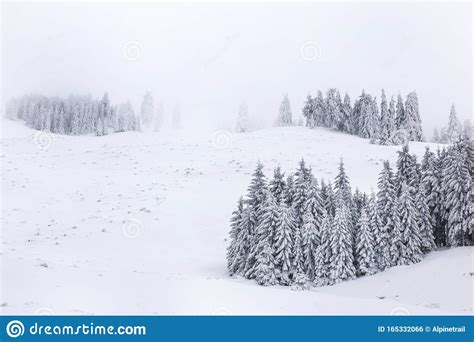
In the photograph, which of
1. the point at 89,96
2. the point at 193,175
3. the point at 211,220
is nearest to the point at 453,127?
the point at 193,175

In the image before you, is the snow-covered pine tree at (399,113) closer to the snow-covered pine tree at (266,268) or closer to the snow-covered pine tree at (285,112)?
the snow-covered pine tree at (285,112)

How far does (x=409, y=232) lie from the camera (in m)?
28.8

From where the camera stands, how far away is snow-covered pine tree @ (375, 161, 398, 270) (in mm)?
28969

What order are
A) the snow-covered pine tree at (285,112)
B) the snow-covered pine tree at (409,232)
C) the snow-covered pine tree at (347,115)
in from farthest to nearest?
the snow-covered pine tree at (285,112), the snow-covered pine tree at (347,115), the snow-covered pine tree at (409,232)

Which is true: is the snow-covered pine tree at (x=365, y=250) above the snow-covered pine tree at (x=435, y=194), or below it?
below

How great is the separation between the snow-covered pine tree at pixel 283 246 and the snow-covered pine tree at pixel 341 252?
3.05 meters

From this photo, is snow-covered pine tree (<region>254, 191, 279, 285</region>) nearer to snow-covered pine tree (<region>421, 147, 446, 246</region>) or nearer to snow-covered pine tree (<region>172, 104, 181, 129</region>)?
snow-covered pine tree (<region>421, 147, 446, 246</region>)

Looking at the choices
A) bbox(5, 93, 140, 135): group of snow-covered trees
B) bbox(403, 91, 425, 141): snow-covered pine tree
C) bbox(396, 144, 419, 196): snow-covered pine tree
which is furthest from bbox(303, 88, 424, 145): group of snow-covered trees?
bbox(5, 93, 140, 135): group of snow-covered trees

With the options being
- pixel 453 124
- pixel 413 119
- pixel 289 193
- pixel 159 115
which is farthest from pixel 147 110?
pixel 289 193

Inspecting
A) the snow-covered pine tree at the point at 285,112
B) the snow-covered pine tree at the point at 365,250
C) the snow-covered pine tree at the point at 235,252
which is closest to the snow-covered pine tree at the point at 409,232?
the snow-covered pine tree at the point at 365,250

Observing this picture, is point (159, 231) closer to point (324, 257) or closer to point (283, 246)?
point (283, 246)

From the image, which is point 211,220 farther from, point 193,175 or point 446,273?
point 446,273

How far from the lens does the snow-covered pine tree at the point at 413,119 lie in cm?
8562
